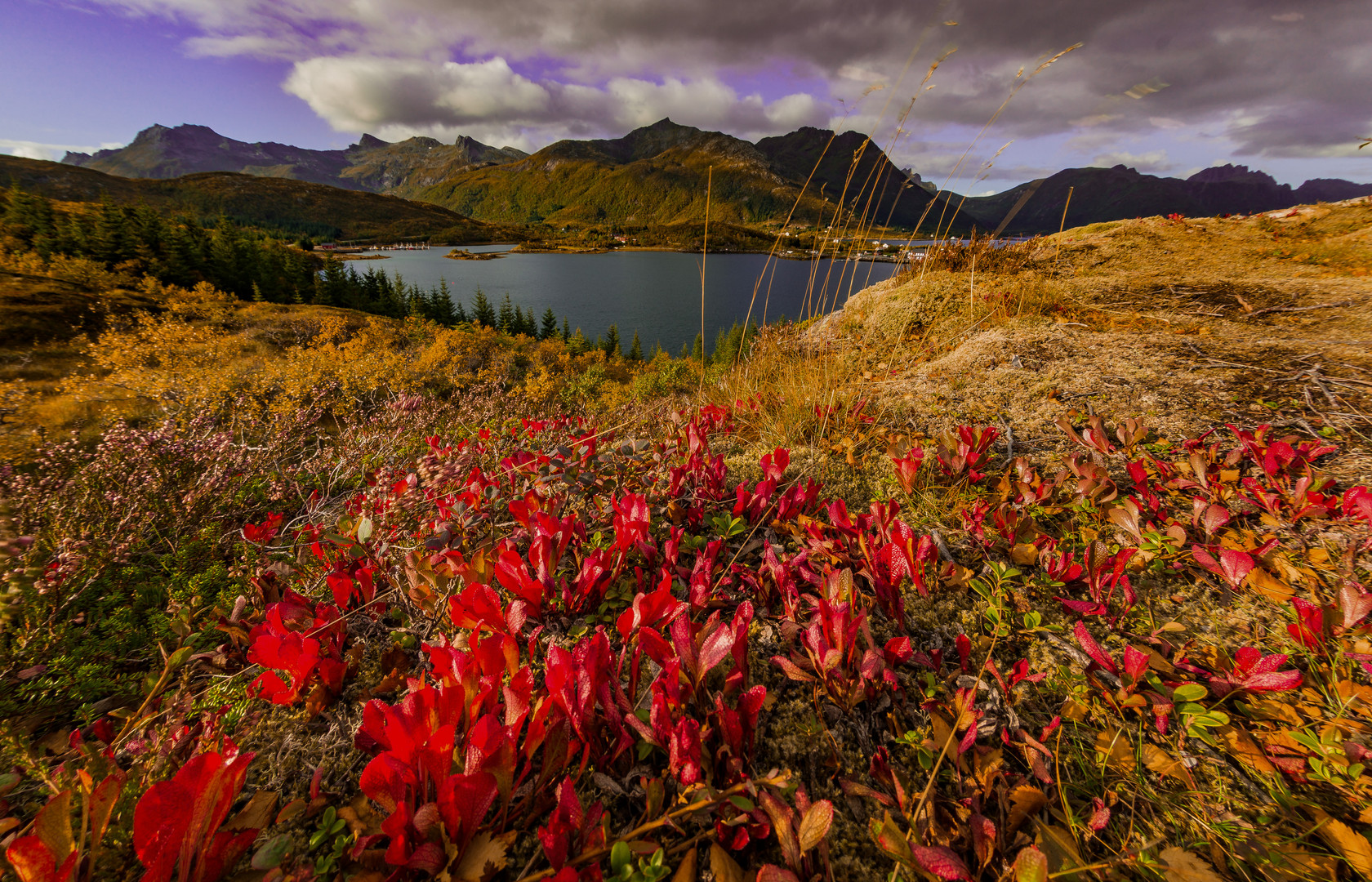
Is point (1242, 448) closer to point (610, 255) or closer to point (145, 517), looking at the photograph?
point (145, 517)

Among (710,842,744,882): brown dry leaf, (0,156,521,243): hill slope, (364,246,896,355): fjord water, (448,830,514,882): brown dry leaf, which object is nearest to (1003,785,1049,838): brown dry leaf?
(710,842,744,882): brown dry leaf

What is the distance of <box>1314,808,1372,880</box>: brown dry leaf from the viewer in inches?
31.1

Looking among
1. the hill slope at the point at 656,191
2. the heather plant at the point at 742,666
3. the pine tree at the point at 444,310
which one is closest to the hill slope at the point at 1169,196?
the hill slope at the point at 656,191

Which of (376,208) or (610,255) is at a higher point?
(376,208)

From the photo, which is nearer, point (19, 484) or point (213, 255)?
point (19, 484)

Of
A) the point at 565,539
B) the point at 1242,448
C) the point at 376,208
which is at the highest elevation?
the point at 376,208

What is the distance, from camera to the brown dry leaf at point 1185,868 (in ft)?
2.56

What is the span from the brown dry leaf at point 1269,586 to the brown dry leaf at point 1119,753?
0.80 meters

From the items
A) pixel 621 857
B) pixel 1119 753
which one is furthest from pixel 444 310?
pixel 1119 753

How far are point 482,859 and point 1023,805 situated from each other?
107cm

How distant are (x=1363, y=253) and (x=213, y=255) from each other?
37948 mm

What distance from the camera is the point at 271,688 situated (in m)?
1.16

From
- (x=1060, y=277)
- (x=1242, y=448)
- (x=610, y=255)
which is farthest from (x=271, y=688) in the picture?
(x=610, y=255)

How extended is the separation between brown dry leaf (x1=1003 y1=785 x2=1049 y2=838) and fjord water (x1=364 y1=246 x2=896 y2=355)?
135 feet
